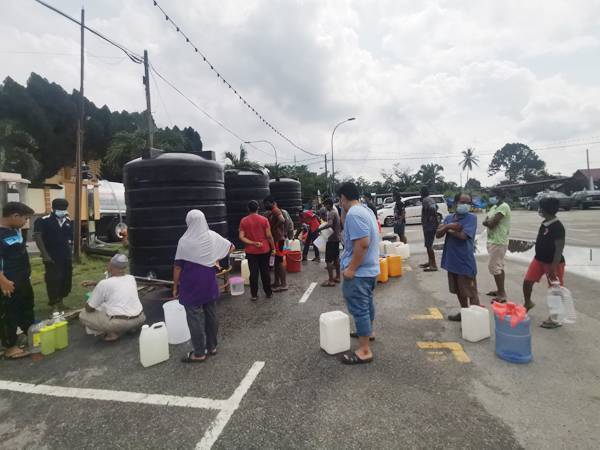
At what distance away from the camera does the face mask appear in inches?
169

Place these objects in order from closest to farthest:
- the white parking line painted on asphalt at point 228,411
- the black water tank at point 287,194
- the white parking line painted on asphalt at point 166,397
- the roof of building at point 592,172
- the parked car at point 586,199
Answer: the white parking line painted on asphalt at point 228,411 → the white parking line painted on asphalt at point 166,397 → the black water tank at point 287,194 → the parked car at point 586,199 → the roof of building at point 592,172

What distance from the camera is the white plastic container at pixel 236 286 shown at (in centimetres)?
625

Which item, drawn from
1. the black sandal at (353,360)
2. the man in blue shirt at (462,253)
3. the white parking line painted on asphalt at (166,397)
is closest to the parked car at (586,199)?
the man in blue shirt at (462,253)

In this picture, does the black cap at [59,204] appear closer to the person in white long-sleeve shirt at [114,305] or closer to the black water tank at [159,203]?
the black water tank at [159,203]

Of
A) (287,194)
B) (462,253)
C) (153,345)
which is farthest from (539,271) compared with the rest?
(287,194)

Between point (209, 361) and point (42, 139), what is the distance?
101 feet

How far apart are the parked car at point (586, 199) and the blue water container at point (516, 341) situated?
31423 millimetres

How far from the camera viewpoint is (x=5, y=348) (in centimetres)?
396

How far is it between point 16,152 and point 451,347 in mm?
25670

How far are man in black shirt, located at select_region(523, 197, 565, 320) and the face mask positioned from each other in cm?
82

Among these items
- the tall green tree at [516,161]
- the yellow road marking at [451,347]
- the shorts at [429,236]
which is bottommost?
the yellow road marking at [451,347]

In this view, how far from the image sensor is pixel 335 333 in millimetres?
3631

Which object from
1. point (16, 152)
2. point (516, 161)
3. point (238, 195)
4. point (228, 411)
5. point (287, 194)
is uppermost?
point (516, 161)

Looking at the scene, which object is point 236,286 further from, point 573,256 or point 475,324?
point 573,256
